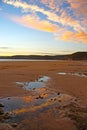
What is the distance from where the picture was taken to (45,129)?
642 centimetres

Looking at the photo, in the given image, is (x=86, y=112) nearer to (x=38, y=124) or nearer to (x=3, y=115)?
(x=38, y=124)

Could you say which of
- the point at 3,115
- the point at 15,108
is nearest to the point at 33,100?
the point at 15,108

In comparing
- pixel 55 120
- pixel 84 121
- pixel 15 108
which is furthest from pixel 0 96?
pixel 84 121

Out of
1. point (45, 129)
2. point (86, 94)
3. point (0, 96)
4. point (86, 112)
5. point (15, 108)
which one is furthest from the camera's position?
point (86, 94)

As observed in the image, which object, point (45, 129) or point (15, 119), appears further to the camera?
point (15, 119)

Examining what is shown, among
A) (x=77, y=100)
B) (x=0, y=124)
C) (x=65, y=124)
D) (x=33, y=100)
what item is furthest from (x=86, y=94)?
(x=0, y=124)

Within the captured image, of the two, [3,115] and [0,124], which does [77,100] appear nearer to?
[3,115]

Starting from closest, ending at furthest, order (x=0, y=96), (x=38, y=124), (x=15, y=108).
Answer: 1. (x=38, y=124)
2. (x=15, y=108)
3. (x=0, y=96)

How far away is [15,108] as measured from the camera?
28.5 ft

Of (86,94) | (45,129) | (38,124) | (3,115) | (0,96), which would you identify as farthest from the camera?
(86,94)

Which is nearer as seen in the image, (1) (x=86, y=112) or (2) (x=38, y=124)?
(2) (x=38, y=124)

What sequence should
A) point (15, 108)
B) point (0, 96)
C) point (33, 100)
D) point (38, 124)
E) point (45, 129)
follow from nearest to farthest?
point (45, 129)
point (38, 124)
point (15, 108)
point (33, 100)
point (0, 96)

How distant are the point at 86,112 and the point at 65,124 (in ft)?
4.80

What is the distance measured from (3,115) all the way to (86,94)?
17.6ft
